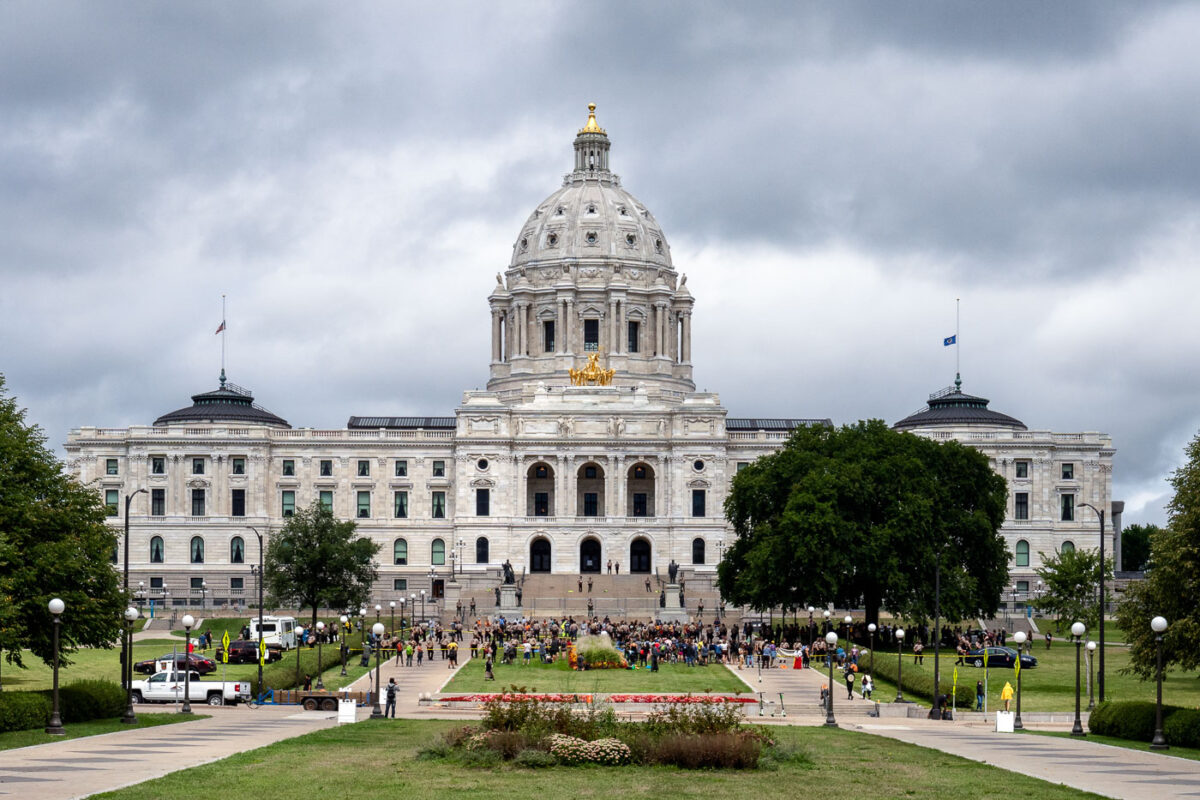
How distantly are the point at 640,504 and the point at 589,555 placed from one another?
6.40 metres

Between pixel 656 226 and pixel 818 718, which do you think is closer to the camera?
pixel 818 718

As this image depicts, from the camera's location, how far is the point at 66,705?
54.0m

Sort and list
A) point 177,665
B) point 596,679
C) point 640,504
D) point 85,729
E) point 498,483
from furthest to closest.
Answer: point 640,504 < point 498,483 < point 596,679 < point 177,665 < point 85,729

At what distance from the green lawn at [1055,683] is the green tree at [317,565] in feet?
117

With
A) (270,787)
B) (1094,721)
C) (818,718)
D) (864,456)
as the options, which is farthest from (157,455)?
(270,787)

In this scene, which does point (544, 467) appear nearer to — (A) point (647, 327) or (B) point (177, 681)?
(A) point (647, 327)

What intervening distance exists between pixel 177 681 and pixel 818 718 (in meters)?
23.2

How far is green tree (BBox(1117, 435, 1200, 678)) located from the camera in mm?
57812

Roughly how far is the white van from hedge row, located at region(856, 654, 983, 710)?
32.6 metres

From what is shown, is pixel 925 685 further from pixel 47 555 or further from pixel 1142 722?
pixel 47 555

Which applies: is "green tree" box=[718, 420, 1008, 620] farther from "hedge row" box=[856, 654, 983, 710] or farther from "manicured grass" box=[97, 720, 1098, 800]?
"manicured grass" box=[97, 720, 1098, 800]

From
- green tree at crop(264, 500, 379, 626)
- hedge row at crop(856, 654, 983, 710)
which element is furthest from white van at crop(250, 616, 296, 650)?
hedge row at crop(856, 654, 983, 710)

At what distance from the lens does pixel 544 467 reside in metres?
150

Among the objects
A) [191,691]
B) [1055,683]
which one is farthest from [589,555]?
[191,691]
